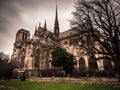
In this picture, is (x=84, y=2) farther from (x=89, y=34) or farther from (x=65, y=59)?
(x=65, y=59)

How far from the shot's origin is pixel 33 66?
47469mm

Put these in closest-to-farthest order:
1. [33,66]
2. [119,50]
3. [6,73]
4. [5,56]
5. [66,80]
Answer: [119,50]
[66,80]
[6,73]
[33,66]
[5,56]

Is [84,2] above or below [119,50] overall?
above

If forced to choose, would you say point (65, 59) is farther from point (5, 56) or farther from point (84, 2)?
point (5, 56)

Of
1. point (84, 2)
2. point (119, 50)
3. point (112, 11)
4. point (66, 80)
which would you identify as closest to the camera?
point (119, 50)

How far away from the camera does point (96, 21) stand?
16.0 m

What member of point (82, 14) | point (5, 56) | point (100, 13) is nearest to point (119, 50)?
point (100, 13)

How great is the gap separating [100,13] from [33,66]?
36806 millimetres

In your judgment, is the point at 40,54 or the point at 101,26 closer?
the point at 101,26

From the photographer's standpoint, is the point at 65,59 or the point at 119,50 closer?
the point at 119,50

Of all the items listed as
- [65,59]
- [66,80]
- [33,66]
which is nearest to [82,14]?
[66,80]

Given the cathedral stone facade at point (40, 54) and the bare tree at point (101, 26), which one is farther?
the cathedral stone facade at point (40, 54)

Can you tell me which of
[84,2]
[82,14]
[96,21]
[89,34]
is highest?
[84,2]

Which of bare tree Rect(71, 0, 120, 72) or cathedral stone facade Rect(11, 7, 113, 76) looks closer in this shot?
bare tree Rect(71, 0, 120, 72)
